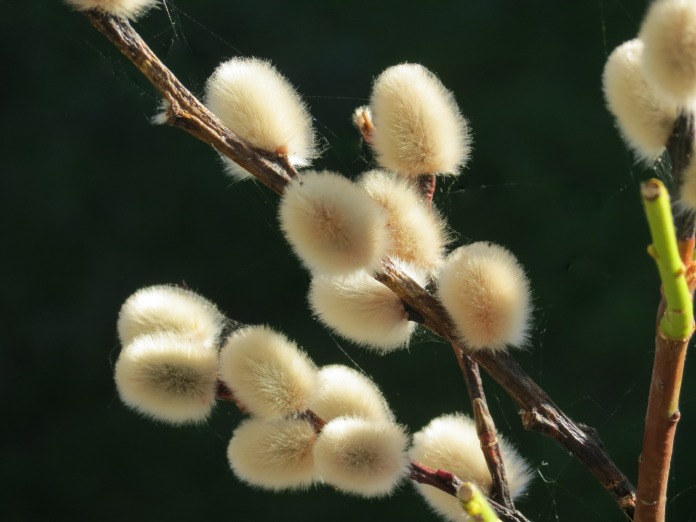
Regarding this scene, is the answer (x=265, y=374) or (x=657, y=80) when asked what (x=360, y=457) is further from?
(x=657, y=80)

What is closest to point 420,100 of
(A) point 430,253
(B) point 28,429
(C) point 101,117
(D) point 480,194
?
(A) point 430,253

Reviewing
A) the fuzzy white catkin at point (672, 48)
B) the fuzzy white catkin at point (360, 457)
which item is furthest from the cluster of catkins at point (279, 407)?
the fuzzy white catkin at point (672, 48)

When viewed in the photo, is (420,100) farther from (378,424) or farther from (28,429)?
(28,429)

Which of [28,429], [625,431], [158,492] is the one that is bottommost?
[625,431]

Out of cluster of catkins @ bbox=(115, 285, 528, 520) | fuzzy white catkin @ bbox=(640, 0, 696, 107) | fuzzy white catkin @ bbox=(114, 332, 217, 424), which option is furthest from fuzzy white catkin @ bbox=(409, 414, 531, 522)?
fuzzy white catkin @ bbox=(640, 0, 696, 107)

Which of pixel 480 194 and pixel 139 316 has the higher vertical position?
pixel 139 316

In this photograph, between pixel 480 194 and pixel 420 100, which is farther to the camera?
pixel 480 194

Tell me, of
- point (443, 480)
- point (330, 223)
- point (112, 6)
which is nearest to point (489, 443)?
point (443, 480)
